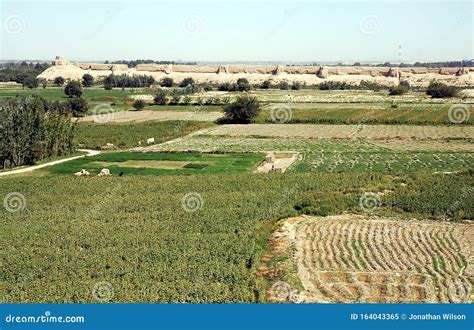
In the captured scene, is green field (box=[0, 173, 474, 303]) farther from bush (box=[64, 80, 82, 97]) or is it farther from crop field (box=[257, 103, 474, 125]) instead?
bush (box=[64, 80, 82, 97])

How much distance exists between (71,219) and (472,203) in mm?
19222

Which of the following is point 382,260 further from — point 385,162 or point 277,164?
point 385,162

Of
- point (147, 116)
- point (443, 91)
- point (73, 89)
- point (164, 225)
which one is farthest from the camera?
point (73, 89)

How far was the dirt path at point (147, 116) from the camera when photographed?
225ft

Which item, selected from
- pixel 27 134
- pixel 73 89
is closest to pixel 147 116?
pixel 73 89

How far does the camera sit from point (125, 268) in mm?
18531

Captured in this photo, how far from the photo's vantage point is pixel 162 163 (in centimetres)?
4088

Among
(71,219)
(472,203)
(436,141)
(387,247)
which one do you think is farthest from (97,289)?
(436,141)

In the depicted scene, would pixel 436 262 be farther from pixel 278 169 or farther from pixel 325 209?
pixel 278 169

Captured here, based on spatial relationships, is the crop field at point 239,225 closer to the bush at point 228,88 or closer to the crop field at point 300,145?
the crop field at point 300,145

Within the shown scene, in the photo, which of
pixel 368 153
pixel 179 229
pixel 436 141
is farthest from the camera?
pixel 436 141

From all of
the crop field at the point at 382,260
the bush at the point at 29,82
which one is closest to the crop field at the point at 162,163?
the crop field at the point at 382,260

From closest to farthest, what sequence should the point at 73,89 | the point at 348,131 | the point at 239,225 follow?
the point at 239,225 < the point at 348,131 < the point at 73,89

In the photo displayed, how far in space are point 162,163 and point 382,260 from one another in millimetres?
23882
